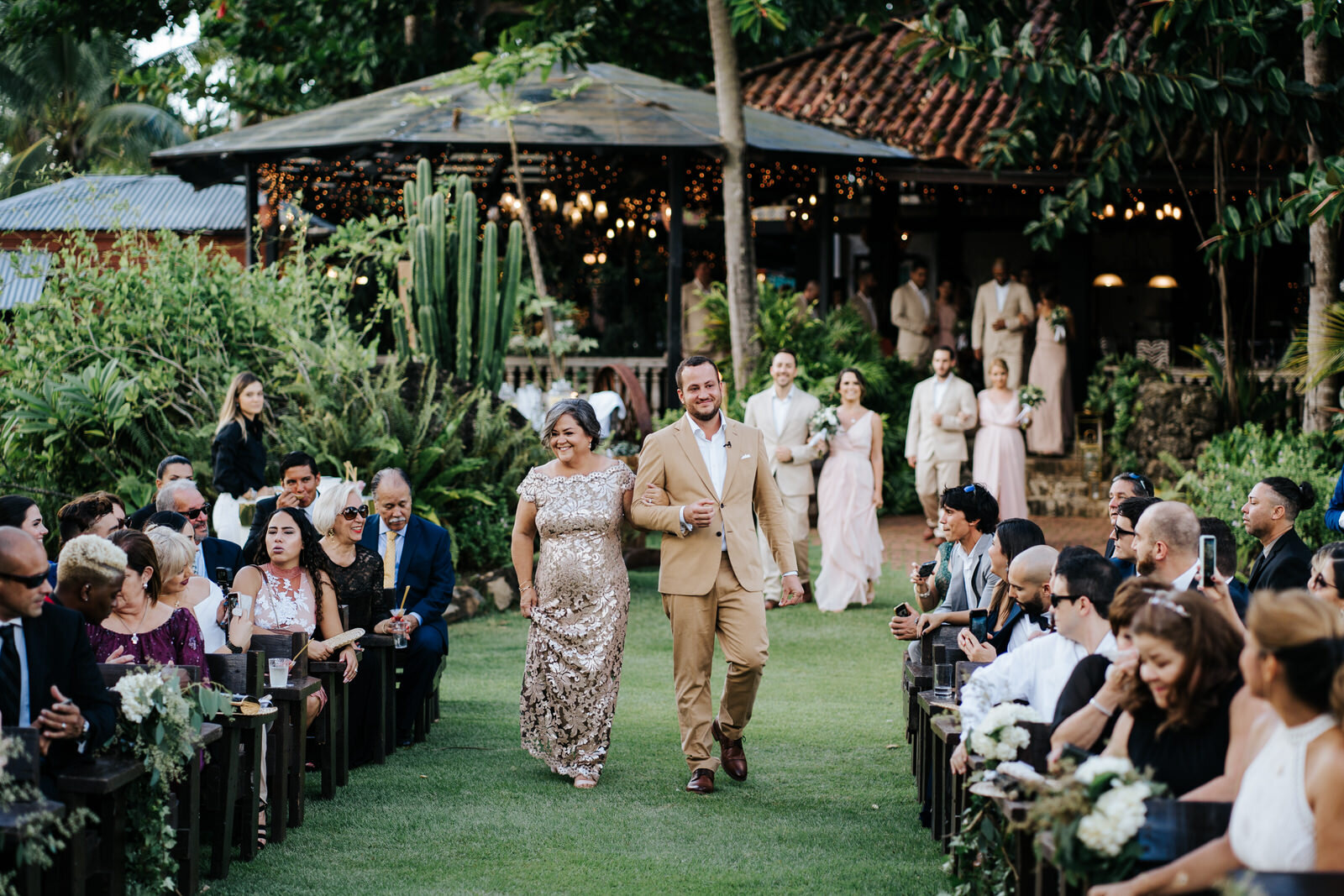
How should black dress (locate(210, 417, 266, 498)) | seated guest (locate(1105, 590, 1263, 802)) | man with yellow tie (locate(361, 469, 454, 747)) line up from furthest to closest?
black dress (locate(210, 417, 266, 498)) < man with yellow tie (locate(361, 469, 454, 747)) < seated guest (locate(1105, 590, 1263, 802))

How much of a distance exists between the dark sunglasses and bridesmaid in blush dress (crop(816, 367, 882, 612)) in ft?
27.7

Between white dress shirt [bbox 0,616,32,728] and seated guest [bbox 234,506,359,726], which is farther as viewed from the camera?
seated guest [bbox 234,506,359,726]

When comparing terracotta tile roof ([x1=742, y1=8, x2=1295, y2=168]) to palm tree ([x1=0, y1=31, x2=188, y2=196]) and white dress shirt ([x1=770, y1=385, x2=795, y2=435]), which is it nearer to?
white dress shirt ([x1=770, y1=385, x2=795, y2=435])

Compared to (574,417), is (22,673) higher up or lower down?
lower down

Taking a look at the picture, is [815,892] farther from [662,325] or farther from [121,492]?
[662,325]

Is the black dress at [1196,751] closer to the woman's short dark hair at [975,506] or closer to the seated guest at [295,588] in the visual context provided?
the woman's short dark hair at [975,506]

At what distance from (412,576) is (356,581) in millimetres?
681

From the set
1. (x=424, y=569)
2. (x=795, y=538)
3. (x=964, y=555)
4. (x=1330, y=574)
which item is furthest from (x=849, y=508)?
(x=1330, y=574)

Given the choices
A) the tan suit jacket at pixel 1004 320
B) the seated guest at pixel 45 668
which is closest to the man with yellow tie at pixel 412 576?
the seated guest at pixel 45 668

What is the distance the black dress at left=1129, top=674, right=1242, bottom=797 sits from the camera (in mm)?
4043

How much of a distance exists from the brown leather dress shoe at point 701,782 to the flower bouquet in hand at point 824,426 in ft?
18.7

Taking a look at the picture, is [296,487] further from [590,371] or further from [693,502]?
[590,371]

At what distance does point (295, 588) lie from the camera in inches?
281

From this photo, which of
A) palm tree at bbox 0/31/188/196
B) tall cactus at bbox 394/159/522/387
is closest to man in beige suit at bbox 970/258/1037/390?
tall cactus at bbox 394/159/522/387
